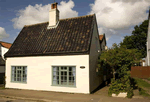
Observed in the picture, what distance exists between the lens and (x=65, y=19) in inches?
567

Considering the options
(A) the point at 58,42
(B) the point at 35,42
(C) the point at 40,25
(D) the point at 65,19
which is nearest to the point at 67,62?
(A) the point at 58,42

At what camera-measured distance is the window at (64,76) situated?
1089 cm

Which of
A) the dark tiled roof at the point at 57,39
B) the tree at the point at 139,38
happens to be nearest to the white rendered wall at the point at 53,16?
the dark tiled roof at the point at 57,39

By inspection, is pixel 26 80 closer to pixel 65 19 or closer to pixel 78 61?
pixel 78 61

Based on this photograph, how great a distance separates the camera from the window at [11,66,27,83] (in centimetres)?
1292

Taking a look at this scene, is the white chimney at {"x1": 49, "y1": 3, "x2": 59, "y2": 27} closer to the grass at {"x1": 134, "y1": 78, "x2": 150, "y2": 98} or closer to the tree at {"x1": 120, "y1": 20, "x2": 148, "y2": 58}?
the grass at {"x1": 134, "y1": 78, "x2": 150, "y2": 98}

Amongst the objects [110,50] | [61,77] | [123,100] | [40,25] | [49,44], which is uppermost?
[40,25]

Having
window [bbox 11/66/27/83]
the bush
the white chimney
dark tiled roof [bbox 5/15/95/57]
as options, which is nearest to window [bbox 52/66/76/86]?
dark tiled roof [bbox 5/15/95/57]

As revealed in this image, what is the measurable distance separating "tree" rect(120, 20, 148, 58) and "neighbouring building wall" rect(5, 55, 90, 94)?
29941 mm

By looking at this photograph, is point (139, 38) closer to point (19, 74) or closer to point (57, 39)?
point (57, 39)

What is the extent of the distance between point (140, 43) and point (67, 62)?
1329 inches

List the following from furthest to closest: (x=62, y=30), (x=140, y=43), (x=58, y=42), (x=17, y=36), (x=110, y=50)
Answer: (x=140, y=43) → (x=17, y=36) → (x=62, y=30) → (x=58, y=42) → (x=110, y=50)

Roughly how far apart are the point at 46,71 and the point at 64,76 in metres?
1.90

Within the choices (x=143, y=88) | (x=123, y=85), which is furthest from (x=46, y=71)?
(x=143, y=88)
